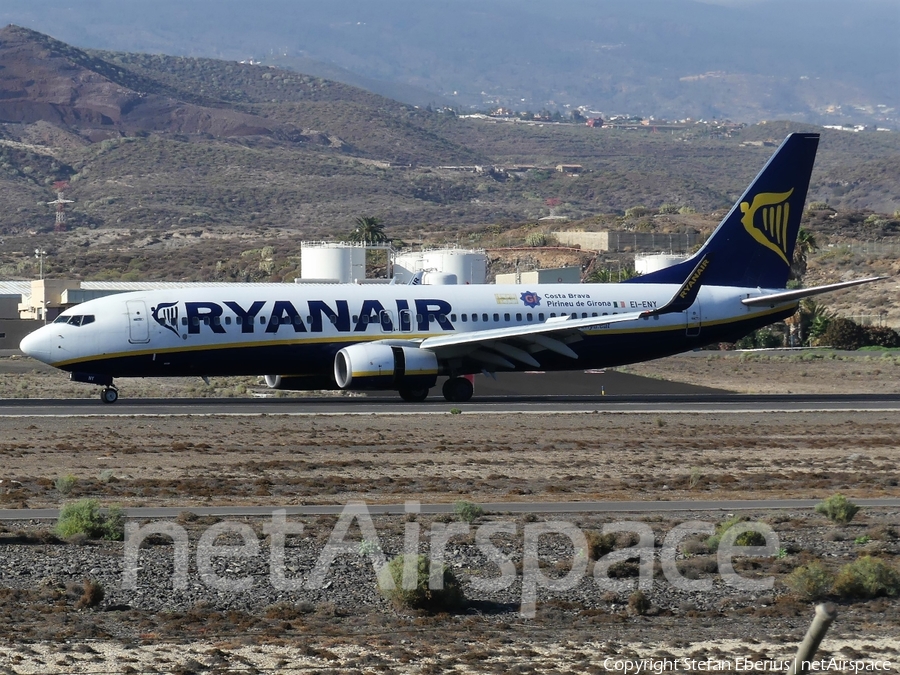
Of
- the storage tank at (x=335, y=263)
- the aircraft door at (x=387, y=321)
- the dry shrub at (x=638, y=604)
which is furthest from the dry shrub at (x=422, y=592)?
the storage tank at (x=335, y=263)

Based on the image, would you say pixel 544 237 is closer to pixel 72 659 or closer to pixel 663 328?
pixel 663 328

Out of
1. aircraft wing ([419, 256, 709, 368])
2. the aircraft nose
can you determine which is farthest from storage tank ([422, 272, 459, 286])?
the aircraft nose

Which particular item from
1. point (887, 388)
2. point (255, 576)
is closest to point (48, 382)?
point (887, 388)

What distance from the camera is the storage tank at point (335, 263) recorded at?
94.8m

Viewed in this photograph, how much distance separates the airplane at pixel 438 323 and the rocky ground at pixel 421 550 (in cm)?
735

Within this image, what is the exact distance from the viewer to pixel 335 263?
312ft

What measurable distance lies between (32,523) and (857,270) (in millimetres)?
101838

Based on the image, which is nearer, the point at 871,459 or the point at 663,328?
the point at 871,459

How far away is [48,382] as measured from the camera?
60.3 metres

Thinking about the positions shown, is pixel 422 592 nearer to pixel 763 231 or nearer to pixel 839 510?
pixel 839 510

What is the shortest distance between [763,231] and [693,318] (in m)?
5.12

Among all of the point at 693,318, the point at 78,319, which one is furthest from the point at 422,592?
the point at 693,318

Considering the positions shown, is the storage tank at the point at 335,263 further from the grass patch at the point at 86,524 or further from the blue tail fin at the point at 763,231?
the grass patch at the point at 86,524

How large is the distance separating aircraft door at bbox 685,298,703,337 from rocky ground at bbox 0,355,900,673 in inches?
526
